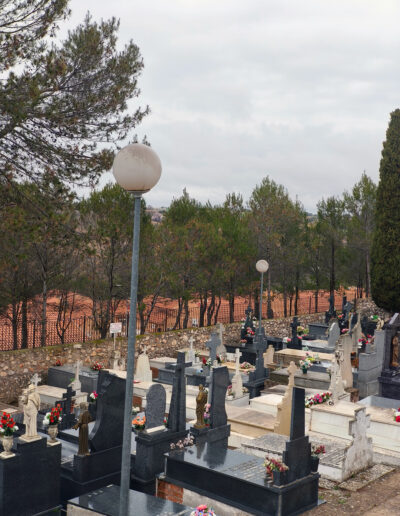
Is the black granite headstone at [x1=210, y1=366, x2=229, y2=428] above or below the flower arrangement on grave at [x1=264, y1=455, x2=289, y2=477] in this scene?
above

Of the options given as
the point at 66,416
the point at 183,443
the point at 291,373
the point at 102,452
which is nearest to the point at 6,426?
the point at 102,452

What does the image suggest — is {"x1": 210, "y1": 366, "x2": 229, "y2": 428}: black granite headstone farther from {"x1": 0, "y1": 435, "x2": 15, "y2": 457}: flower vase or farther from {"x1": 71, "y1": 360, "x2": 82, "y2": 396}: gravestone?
{"x1": 71, "y1": 360, "x2": 82, "y2": 396}: gravestone

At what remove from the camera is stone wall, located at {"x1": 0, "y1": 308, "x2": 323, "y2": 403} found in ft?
53.1

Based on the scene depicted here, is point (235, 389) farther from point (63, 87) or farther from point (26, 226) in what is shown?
point (63, 87)

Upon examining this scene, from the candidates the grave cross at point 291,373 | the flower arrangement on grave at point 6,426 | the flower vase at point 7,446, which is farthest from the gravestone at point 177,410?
the grave cross at point 291,373

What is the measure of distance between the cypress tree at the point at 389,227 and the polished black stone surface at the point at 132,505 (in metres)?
18.1

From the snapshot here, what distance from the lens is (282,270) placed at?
111 ft

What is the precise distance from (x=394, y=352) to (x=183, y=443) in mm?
8018

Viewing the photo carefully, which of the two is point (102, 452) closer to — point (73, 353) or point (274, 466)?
point (274, 466)

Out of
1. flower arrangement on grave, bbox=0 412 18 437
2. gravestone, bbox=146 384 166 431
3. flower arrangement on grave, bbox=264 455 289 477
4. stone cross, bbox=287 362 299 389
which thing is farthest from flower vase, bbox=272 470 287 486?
stone cross, bbox=287 362 299 389

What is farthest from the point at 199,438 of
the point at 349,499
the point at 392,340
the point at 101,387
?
the point at 392,340

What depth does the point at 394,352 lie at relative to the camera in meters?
15.0

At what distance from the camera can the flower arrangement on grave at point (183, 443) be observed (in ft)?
29.7

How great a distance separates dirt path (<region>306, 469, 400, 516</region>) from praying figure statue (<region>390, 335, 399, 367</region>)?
554 cm
